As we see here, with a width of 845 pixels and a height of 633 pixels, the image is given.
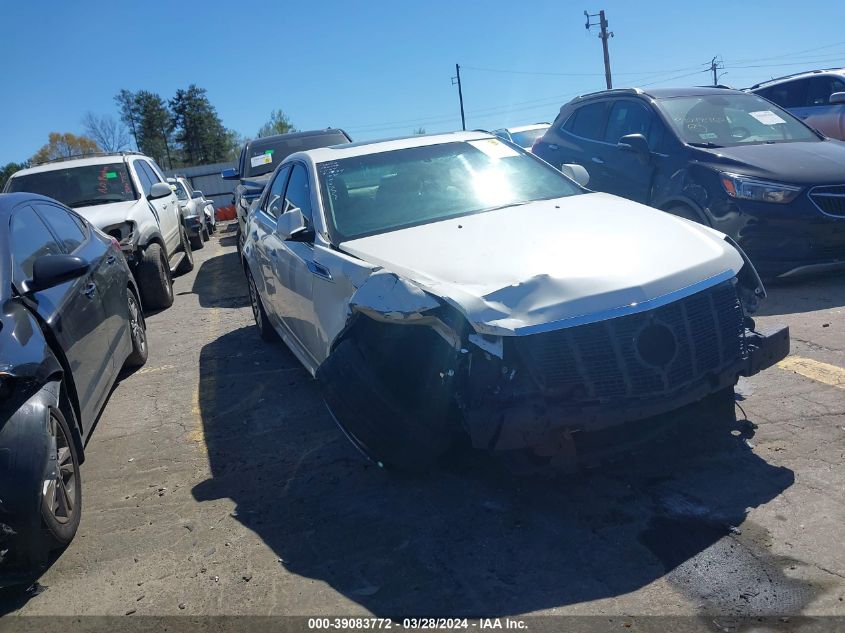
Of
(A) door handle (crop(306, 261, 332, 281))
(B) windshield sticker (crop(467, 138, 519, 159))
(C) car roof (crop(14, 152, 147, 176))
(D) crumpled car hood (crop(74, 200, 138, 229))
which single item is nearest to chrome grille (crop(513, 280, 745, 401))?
(A) door handle (crop(306, 261, 332, 281))

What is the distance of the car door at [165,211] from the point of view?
1043 centimetres

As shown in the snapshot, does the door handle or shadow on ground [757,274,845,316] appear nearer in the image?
the door handle

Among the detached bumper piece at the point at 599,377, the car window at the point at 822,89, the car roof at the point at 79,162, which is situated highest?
the car roof at the point at 79,162

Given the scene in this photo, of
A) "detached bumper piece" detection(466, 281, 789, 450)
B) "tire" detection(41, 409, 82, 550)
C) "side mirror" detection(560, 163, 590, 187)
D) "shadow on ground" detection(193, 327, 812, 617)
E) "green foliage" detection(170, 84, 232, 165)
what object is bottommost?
"shadow on ground" detection(193, 327, 812, 617)

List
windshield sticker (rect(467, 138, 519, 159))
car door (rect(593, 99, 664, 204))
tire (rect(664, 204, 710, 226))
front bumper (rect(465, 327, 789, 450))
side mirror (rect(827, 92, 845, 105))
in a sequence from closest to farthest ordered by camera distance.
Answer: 1. front bumper (rect(465, 327, 789, 450))
2. windshield sticker (rect(467, 138, 519, 159))
3. tire (rect(664, 204, 710, 226))
4. car door (rect(593, 99, 664, 204))
5. side mirror (rect(827, 92, 845, 105))

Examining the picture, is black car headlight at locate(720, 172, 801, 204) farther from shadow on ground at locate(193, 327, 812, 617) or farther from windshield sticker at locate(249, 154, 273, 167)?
windshield sticker at locate(249, 154, 273, 167)

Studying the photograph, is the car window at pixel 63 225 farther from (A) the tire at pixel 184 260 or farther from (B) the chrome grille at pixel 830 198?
(A) the tire at pixel 184 260

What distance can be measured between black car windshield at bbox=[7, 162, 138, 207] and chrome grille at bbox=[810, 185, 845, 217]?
7768mm

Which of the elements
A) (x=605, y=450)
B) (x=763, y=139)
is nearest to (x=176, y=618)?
(x=605, y=450)

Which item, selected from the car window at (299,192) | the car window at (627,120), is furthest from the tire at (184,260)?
the car window at (299,192)

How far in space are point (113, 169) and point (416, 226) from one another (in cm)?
706

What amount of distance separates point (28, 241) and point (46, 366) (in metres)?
1.33

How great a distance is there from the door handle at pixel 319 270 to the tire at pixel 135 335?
92.5 inches

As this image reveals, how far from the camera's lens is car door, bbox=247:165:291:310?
574 cm
